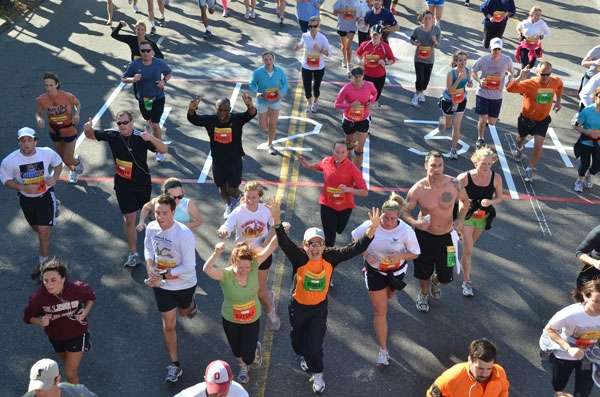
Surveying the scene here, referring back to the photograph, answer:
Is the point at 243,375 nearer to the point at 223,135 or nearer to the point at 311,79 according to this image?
the point at 223,135

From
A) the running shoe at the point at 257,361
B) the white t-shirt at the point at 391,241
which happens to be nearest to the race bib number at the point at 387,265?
the white t-shirt at the point at 391,241

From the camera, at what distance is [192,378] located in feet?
21.4

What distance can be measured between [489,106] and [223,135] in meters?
4.91

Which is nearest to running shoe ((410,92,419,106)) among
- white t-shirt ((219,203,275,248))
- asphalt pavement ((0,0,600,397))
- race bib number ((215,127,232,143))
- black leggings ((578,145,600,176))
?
asphalt pavement ((0,0,600,397))

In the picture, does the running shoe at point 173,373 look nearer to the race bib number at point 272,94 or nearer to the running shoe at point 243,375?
the running shoe at point 243,375

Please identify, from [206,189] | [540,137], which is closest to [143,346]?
[206,189]

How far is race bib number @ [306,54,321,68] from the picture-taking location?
39.4ft

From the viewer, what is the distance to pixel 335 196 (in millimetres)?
7582

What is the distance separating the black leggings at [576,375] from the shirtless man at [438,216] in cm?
167

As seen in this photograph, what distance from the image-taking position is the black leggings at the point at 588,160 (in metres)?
9.53

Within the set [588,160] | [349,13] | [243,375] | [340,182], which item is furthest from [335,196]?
[349,13]

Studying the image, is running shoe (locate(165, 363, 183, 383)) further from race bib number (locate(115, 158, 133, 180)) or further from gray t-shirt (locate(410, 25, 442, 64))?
gray t-shirt (locate(410, 25, 442, 64))

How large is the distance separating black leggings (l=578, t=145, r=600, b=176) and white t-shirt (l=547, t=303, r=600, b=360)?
472cm

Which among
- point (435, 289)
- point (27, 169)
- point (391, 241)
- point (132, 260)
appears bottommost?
point (132, 260)
